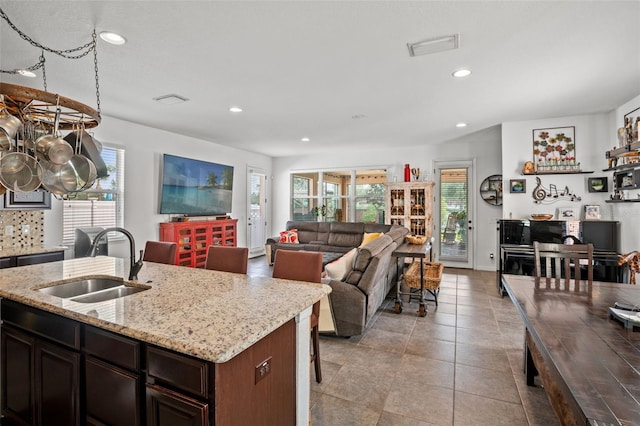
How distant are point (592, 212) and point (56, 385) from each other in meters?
6.16

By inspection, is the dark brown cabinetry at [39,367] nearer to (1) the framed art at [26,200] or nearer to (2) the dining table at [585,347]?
(2) the dining table at [585,347]

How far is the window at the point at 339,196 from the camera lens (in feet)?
25.1

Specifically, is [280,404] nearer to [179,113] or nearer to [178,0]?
[178,0]

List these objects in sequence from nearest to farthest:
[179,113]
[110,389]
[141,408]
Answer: [141,408], [110,389], [179,113]

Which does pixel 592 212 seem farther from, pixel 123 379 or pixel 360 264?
pixel 123 379

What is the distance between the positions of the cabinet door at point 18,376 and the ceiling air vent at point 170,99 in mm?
2863

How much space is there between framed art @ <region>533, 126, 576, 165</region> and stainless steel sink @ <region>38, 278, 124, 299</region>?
5.72 meters

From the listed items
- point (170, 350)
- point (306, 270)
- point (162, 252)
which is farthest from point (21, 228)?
point (170, 350)

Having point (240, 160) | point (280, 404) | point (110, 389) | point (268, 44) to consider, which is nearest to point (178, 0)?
point (268, 44)

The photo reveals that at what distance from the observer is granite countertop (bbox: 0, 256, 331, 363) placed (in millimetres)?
1145

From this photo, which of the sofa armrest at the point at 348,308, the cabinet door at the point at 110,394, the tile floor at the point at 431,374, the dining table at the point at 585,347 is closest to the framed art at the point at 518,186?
the tile floor at the point at 431,374

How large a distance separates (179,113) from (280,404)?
4263mm

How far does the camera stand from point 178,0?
2.03 metres

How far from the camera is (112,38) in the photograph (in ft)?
8.06
